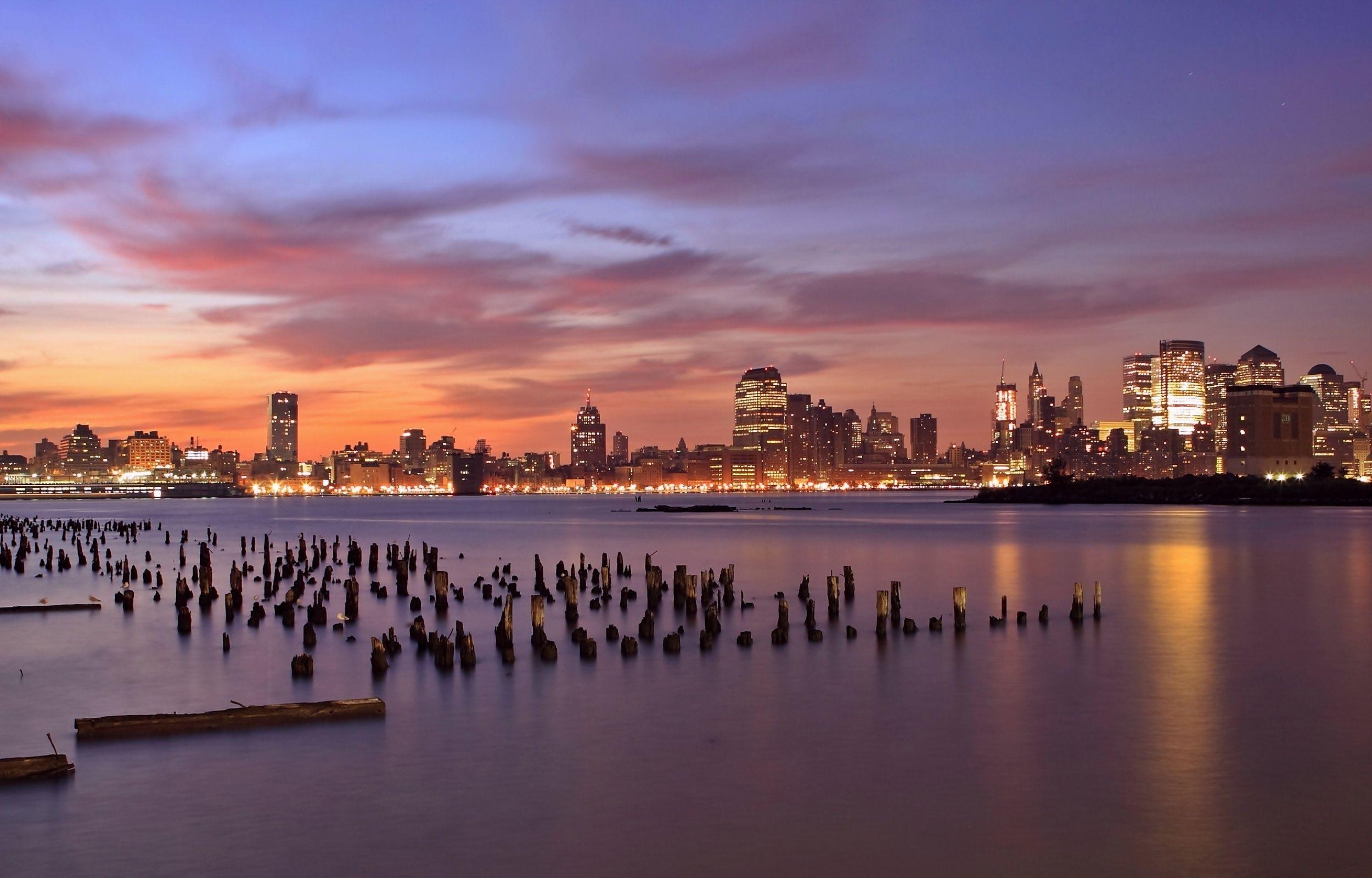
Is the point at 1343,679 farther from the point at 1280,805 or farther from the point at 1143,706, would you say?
the point at 1280,805

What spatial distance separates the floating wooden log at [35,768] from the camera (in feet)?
51.8

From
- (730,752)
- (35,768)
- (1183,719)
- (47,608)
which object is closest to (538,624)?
(730,752)

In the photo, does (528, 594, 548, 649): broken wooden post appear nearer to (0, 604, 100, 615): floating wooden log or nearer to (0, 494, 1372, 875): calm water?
(0, 494, 1372, 875): calm water

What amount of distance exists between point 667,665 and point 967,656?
6817 millimetres

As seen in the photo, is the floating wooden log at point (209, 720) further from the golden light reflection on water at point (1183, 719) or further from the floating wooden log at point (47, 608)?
the floating wooden log at point (47, 608)

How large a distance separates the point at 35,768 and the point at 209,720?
3300mm

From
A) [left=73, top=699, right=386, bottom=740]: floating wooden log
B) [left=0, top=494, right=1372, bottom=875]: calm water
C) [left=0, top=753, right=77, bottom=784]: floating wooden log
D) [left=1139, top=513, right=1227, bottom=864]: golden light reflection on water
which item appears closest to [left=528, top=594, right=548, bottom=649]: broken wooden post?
[left=0, top=494, right=1372, bottom=875]: calm water

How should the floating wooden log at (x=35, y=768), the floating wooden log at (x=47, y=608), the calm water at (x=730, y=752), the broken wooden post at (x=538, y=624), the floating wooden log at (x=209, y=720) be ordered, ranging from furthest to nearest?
the floating wooden log at (x=47, y=608) < the broken wooden post at (x=538, y=624) < the floating wooden log at (x=209, y=720) < the floating wooden log at (x=35, y=768) < the calm water at (x=730, y=752)

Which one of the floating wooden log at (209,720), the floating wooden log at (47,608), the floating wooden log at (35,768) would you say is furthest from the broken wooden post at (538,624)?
the floating wooden log at (47,608)

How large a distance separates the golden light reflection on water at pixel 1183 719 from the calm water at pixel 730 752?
0.08 metres

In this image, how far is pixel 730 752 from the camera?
1858cm

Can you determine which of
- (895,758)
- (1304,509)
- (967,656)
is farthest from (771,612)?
(1304,509)

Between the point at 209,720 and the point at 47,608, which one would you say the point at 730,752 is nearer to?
the point at 209,720

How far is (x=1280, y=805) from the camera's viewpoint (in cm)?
1534
